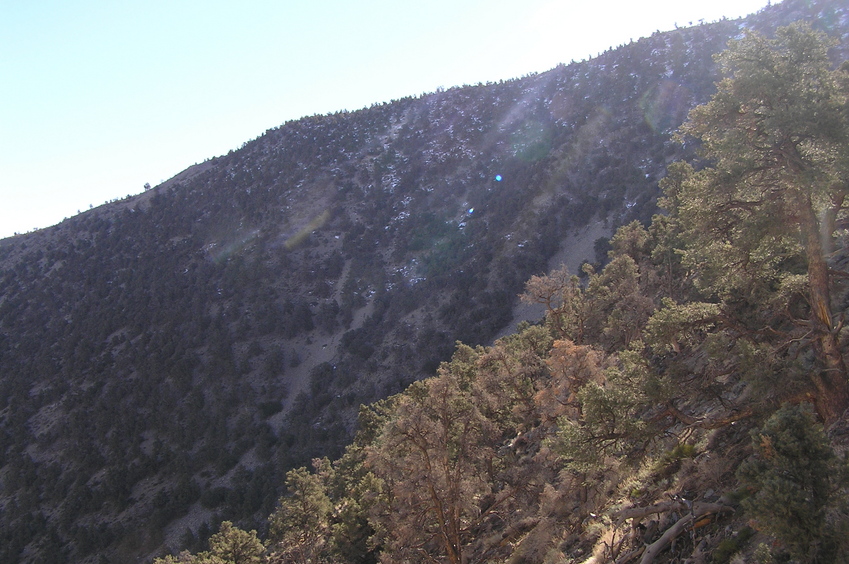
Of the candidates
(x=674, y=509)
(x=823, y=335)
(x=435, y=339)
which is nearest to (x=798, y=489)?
(x=674, y=509)

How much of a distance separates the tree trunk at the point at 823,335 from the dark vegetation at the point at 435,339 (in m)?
0.07

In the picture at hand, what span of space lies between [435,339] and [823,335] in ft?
187

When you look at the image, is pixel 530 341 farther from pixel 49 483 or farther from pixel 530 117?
pixel 530 117

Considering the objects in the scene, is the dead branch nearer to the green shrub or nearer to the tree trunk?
the green shrub

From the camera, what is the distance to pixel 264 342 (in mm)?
74250

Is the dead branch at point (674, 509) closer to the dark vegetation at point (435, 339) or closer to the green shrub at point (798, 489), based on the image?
the dark vegetation at point (435, 339)

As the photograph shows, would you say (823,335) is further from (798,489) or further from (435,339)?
(435,339)

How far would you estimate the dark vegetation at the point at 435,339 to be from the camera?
996 centimetres

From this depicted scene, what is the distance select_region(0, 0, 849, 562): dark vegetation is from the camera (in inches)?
392

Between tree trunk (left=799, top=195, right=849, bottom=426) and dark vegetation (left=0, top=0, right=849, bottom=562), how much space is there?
7cm

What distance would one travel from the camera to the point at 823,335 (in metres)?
9.11

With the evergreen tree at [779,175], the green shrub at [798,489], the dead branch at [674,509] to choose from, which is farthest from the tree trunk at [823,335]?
the green shrub at [798,489]

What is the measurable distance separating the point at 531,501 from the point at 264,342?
61.8 m

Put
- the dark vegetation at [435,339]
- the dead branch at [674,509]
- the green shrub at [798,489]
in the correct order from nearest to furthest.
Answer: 1. the green shrub at [798,489]
2. the dead branch at [674,509]
3. the dark vegetation at [435,339]
